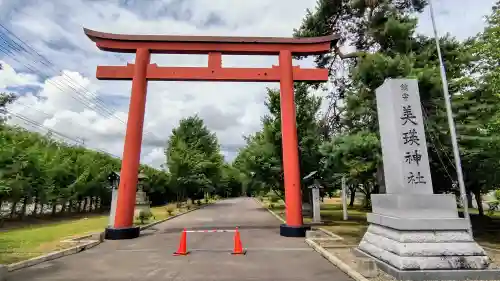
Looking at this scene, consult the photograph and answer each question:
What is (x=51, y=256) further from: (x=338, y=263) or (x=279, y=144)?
(x=279, y=144)

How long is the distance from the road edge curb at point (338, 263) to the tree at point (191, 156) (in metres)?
23.1

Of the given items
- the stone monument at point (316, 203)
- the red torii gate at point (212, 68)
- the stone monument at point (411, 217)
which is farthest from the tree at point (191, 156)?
the stone monument at point (411, 217)

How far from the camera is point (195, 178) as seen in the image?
103 feet

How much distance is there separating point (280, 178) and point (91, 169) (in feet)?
53.4

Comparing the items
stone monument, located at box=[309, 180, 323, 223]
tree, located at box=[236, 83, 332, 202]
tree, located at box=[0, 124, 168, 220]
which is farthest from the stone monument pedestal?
tree, located at box=[0, 124, 168, 220]

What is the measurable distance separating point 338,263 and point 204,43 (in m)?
10.3

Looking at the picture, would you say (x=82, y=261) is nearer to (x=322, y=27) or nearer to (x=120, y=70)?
(x=120, y=70)

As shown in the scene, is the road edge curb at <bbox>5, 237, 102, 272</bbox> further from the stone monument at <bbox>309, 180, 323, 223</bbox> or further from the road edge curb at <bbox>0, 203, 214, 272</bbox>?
the stone monument at <bbox>309, 180, 323, 223</bbox>

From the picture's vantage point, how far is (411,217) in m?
6.25

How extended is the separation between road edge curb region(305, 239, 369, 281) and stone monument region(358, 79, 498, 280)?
2.30 feet

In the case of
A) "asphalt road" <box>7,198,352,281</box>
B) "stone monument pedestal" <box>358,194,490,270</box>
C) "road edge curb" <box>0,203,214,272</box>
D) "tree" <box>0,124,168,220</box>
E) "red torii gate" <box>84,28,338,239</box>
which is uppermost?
"red torii gate" <box>84,28,338,239</box>

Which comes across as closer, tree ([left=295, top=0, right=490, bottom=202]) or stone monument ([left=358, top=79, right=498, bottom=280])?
stone monument ([left=358, top=79, right=498, bottom=280])

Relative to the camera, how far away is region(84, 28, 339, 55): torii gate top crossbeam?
13.0 m

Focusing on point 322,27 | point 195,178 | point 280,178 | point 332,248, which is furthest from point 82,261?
point 195,178
